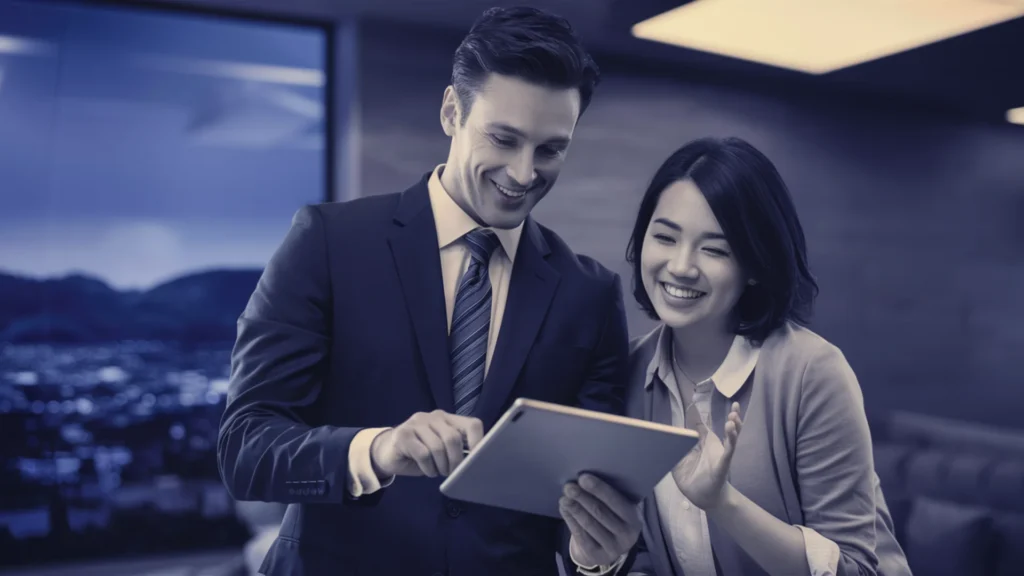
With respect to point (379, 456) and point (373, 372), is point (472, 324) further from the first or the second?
point (379, 456)

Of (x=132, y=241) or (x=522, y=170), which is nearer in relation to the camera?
(x=522, y=170)

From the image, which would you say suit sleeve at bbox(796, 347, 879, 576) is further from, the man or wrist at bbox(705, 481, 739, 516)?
the man

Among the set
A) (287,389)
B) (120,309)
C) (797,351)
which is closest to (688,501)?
(797,351)

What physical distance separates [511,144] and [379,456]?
552mm

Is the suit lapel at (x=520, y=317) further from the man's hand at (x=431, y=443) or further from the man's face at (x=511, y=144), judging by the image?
the man's hand at (x=431, y=443)

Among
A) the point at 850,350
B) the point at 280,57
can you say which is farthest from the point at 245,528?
the point at 850,350

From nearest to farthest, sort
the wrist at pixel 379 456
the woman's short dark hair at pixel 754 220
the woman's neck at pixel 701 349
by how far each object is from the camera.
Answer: the wrist at pixel 379 456 → the woman's short dark hair at pixel 754 220 → the woman's neck at pixel 701 349

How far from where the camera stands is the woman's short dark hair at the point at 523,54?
1388mm

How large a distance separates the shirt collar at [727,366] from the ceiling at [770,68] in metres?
1.57

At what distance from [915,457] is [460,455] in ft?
7.97

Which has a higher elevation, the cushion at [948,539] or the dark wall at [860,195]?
the dark wall at [860,195]

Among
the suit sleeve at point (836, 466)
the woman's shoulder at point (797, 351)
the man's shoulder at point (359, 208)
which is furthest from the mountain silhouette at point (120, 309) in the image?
the suit sleeve at point (836, 466)

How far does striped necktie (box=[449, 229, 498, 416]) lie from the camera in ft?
4.63

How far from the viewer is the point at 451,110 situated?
151 cm
